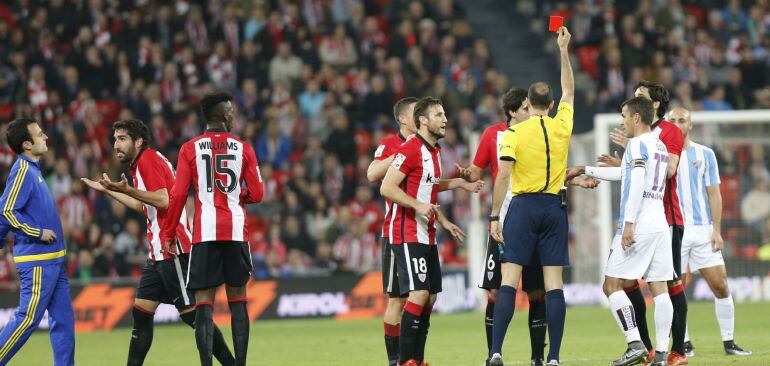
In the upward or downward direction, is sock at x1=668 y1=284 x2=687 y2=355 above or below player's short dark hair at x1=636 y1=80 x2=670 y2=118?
below

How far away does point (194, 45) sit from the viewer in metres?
22.7

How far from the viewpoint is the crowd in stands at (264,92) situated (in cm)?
1989

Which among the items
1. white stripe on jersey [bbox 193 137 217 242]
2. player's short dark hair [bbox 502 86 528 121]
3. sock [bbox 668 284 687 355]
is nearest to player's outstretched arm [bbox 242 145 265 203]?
white stripe on jersey [bbox 193 137 217 242]

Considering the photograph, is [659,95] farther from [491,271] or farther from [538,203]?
[491,271]

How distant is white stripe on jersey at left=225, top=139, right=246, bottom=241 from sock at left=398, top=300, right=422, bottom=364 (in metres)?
1.44

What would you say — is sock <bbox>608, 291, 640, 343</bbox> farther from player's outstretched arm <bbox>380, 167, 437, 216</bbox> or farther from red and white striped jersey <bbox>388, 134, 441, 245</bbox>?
player's outstretched arm <bbox>380, 167, 437, 216</bbox>

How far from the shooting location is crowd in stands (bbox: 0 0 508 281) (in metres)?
19.9

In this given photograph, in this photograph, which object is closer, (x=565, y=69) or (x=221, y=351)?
(x=565, y=69)

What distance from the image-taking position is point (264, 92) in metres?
22.1

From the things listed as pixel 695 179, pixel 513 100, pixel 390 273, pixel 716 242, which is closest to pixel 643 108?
pixel 513 100

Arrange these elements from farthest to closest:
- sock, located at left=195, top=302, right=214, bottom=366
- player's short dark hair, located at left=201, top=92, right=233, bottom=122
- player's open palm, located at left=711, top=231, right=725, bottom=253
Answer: player's open palm, located at left=711, top=231, right=725, bottom=253 → player's short dark hair, located at left=201, top=92, right=233, bottom=122 → sock, located at left=195, top=302, right=214, bottom=366

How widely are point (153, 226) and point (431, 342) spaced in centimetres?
466

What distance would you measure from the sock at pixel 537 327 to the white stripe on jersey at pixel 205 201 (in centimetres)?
275

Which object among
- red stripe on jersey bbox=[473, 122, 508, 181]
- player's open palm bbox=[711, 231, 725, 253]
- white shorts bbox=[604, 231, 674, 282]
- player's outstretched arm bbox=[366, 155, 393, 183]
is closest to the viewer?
white shorts bbox=[604, 231, 674, 282]
